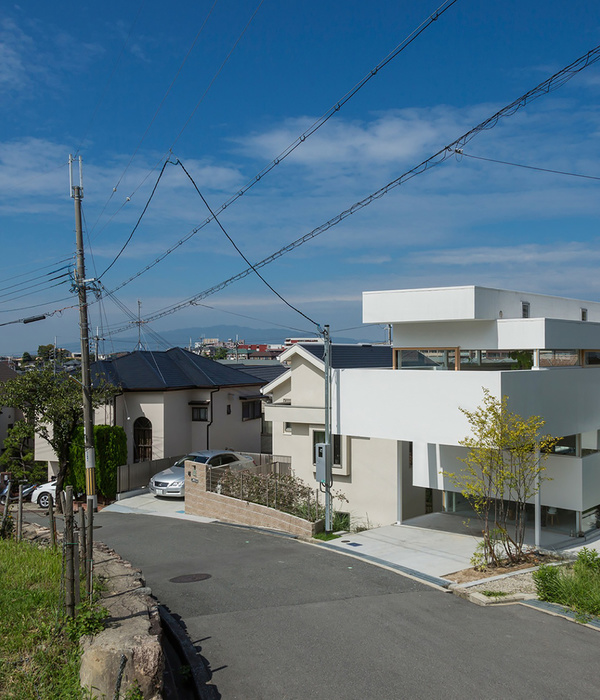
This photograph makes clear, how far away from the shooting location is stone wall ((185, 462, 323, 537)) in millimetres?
16156

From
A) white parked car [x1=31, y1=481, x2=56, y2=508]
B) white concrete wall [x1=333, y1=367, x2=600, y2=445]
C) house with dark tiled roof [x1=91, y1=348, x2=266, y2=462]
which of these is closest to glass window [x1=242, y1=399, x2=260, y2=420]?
house with dark tiled roof [x1=91, y1=348, x2=266, y2=462]

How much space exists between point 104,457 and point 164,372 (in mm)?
5331

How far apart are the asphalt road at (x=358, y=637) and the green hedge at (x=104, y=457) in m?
12.0

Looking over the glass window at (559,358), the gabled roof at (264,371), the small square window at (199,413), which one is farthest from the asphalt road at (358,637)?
the gabled roof at (264,371)

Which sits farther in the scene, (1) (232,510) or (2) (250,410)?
(2) (250,410)

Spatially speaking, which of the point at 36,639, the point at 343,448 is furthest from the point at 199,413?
the point at 36,639

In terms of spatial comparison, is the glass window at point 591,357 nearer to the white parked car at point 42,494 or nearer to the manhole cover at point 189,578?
the manhole cover at point 189,578

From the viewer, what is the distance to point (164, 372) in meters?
28.4

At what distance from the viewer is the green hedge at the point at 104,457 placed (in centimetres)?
2411

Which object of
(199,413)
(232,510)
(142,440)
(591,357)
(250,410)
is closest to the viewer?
(591,357)

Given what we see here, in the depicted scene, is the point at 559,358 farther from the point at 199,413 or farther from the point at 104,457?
the point at 199,413

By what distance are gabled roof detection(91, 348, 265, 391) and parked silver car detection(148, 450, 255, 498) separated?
3640 millimetres

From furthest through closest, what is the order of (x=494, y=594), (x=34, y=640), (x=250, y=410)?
1. (x=250, y=410)
2. (x=494, y=594)
3. (x=34, y=640)

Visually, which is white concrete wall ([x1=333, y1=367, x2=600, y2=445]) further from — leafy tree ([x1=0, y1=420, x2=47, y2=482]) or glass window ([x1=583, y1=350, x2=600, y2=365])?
leafy tree ([x1=0, y1=420, x2=47, y2=482])
